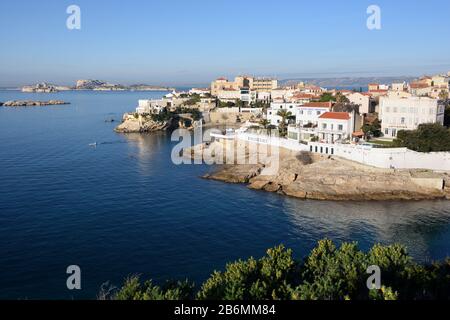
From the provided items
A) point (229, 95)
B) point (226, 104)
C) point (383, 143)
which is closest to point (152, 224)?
point (383, 143)

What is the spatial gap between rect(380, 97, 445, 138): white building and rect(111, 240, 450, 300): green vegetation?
29486 millimetres

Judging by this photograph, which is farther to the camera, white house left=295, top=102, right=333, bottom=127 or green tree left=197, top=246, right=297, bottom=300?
white house left=295, top=102, right=333, bottom=127

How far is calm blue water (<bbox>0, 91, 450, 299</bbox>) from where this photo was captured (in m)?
21.7

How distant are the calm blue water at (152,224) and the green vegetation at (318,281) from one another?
19.9 feet

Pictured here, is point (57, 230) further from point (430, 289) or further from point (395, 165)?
point (395, 165)

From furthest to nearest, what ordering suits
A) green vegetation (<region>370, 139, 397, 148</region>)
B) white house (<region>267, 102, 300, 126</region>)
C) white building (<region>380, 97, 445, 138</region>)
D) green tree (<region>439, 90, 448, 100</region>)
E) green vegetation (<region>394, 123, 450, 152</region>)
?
green tree (<region>439, 90, 448, 100</region>) → white house (<region>267, 102, 300, 126</region>) → white building (<region>380, 97, 445, 138</region>) → green vegetation (<region>370, 139, 397, 148</region>) → green vegetation (<region>394, 123, 450, 152</region>)

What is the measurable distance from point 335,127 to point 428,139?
9.55 meters

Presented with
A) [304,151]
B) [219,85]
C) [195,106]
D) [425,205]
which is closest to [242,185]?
[304,151]

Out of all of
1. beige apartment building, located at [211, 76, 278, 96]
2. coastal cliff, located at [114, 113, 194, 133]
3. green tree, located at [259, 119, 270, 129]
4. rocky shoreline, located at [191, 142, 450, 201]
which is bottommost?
rocky shoreline, located at [191, 142, 450, 201]

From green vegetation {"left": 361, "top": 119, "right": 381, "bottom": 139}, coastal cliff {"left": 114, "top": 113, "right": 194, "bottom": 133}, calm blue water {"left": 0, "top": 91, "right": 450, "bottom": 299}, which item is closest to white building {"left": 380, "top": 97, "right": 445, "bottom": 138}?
green vegetation {"left": 361, "top": 119, "right": 381, "bottom": 139}

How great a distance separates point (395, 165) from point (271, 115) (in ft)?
81.8

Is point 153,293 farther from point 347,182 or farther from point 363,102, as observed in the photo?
point 363,102

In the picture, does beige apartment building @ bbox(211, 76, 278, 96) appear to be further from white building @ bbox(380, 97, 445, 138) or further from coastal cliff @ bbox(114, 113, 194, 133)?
white building @ bbox(380, 97, 445, 138)

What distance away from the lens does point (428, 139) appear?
124 ft
